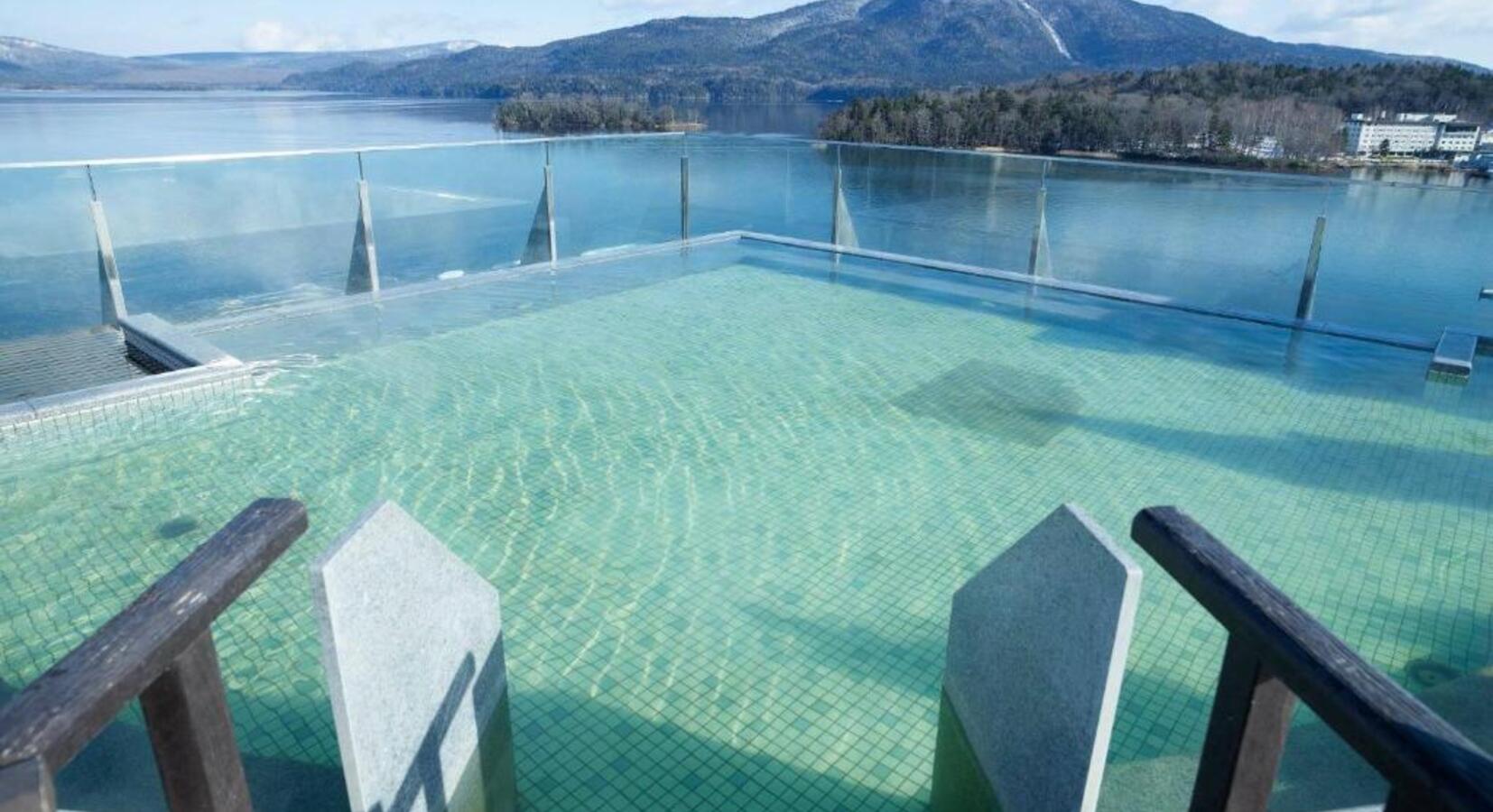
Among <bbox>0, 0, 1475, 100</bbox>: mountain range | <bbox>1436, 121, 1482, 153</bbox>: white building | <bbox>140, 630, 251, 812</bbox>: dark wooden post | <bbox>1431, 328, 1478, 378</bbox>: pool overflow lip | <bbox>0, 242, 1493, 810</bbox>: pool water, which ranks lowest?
<bbox>0, 242, 1493, 810</bbox>: pool water

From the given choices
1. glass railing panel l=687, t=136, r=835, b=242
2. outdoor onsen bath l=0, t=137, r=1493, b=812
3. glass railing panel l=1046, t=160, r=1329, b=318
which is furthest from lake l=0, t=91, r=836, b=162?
glass railing panel l=1046, t=160, r=1329, b=318

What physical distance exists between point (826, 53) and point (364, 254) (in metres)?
76.9

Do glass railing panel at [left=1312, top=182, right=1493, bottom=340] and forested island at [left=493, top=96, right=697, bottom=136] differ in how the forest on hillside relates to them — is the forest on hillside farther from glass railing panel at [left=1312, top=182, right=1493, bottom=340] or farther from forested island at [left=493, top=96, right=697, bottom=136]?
glass railing panel at [left=1312, top=182, right=1493, bottom=340]

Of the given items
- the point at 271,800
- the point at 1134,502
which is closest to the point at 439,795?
the point at 271,800

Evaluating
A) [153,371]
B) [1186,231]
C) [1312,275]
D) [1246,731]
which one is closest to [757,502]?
[1246,731]

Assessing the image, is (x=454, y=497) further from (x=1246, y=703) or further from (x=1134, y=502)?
(x=1246, y=703)

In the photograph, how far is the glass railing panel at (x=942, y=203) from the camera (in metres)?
7.23

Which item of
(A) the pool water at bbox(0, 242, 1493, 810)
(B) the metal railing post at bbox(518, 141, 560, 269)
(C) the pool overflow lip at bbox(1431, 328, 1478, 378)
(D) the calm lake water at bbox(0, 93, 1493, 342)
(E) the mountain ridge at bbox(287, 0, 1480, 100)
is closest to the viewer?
(A) the pool water at bbox(0, 242, 1493, 810)

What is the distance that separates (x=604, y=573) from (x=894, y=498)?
121 centimetres

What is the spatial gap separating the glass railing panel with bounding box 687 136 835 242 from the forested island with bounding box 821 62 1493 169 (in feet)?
8.31

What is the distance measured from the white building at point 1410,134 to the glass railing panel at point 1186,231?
6.32 meters

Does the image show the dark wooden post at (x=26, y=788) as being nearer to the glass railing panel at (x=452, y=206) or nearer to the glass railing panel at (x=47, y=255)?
the glass railing panel at (x=47, y=255)

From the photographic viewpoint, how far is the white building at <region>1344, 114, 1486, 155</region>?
39.4ft

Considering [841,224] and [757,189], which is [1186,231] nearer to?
[841,224]
